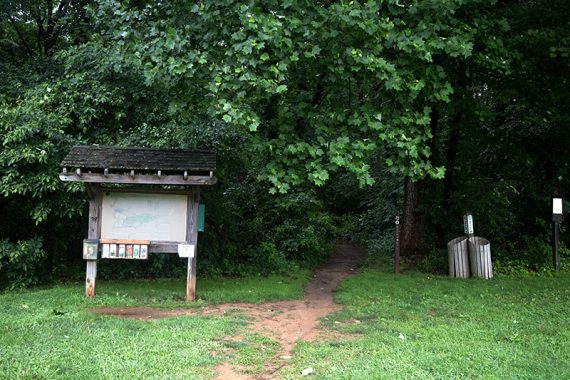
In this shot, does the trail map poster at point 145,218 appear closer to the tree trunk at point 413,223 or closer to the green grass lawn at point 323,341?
the green grass lawn at point 323,341

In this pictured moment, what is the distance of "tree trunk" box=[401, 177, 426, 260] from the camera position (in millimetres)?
13750

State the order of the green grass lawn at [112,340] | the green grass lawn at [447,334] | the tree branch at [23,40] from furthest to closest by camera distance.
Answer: the tree branch at [23,40], the green grass lawn at [447,334], the green grass lawn at [112,340]

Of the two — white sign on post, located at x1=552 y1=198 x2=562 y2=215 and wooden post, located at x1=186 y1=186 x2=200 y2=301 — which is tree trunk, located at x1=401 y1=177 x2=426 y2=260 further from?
wooden post, located at x1=186 y1=186 x2=200 y2=301

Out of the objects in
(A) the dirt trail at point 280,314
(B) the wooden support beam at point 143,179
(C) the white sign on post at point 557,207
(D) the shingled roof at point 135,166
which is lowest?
(A) the dirt trail at point 280,314

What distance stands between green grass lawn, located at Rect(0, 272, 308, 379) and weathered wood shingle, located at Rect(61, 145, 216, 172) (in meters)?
2.23

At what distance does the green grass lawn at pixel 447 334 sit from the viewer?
16.9 feet

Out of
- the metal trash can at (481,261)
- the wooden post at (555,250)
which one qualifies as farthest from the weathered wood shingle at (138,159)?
the wooden post at (555,250)

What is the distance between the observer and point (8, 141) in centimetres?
936

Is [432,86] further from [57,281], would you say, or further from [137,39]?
[57,281]

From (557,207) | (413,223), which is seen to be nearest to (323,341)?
(413,223)

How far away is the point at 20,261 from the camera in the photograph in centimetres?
995

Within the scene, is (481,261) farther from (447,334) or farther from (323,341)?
(323,341)

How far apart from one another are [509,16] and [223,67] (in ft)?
21.1

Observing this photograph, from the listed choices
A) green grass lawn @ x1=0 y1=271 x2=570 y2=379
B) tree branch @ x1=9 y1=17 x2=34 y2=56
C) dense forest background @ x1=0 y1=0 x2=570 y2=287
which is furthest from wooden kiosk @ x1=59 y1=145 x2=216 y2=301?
tree branch @ x1=9 y1=17 x2=34 y2=56
